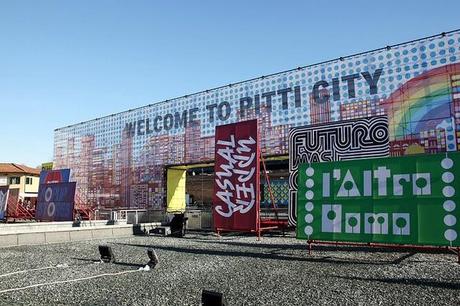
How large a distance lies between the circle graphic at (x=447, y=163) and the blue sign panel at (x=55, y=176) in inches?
994

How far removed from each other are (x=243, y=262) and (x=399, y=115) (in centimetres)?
1058

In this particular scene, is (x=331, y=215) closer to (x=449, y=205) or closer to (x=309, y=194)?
(x=309, y=194)

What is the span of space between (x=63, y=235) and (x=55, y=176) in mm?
14925

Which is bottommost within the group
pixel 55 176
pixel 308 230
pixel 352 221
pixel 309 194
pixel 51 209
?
pixel 308 230

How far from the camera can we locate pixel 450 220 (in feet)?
29.3

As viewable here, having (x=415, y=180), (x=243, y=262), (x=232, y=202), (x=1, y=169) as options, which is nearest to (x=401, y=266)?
(x=415, y=180)

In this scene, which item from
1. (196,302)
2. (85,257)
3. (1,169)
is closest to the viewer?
(196,302)

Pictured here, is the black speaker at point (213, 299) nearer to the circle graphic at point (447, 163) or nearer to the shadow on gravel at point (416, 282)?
the shadow on gravel at point (416, 282)

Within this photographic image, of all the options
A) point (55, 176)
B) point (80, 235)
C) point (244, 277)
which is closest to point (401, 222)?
point (244, 277)

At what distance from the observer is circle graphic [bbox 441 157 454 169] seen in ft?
30.0

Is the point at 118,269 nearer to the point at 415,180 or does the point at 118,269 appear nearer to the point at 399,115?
the point at 415,180

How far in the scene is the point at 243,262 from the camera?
33.3 feet

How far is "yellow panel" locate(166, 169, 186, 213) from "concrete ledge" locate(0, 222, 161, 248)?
21.9ft

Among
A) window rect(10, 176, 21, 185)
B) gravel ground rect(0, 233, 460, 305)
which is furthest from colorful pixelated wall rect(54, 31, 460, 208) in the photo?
window rect(10, 176, 21, 185)
